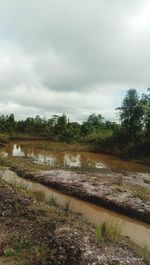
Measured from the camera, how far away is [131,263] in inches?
308

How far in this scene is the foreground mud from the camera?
770cm

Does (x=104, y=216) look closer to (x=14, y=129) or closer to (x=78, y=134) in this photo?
(x=78, y=134)

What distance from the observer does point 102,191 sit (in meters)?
16.0

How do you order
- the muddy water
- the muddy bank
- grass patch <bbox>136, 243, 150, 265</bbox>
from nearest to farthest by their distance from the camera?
1. grass patch <bbox>136, 243, 150, 265</bbox>
2. the muddy water
3. the muddy bank

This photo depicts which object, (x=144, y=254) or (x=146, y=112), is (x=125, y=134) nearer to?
(x=146, y=112)

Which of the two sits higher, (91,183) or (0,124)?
(0,124)

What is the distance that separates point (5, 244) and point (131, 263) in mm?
3252

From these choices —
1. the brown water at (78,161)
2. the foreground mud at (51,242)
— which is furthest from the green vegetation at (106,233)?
the brown water at (78,161)

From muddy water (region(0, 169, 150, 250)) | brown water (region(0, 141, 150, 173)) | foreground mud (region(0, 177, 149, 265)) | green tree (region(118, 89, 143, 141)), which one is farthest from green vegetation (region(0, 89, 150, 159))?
foreground mud (region(0, 177, 149, 265))

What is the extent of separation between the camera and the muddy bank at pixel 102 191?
45.6ft

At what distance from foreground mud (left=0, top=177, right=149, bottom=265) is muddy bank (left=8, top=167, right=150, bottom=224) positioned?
3890 mm

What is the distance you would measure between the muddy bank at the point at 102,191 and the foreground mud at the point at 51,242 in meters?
3.89

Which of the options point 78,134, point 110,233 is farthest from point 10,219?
point 78,134

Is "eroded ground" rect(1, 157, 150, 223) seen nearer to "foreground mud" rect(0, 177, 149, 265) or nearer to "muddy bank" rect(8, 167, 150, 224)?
"muddy bank" rect(8, 167, 150, 224)
